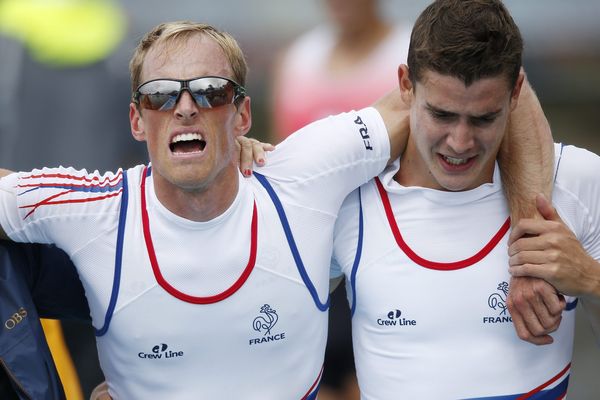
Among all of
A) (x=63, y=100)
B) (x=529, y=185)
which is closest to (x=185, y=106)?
(x=529, y=185)

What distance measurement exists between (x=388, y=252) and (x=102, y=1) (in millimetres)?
3781

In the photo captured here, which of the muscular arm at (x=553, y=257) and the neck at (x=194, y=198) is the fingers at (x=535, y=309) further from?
the neck at (x=194, y=198)

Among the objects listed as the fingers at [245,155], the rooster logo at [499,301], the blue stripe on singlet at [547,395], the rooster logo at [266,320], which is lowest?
the blue stripe on singlet at [547,395]

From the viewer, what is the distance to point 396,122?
11.4 ft

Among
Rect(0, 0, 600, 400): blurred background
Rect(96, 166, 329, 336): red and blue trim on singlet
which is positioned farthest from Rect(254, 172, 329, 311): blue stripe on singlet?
Rect(0, 0, 600, 400): blurred background

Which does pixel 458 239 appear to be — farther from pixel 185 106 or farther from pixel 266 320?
pixel 185 106

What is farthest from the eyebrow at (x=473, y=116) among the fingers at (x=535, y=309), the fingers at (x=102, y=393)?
the fingers at (x=102, y=393)

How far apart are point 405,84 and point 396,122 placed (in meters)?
0.14

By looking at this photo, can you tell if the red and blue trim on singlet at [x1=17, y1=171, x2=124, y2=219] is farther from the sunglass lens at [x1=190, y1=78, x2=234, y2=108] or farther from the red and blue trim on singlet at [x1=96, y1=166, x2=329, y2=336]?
the sunglass lens at [x1=190, y1=78, x2=234, y2=108]

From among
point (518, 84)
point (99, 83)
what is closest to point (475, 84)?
point (518, 84)

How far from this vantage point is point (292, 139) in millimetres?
3492

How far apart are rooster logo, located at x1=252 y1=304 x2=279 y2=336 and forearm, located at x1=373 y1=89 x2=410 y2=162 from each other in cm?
60

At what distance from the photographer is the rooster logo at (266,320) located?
3318 millimetres

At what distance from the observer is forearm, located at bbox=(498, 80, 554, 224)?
11.0 ft
